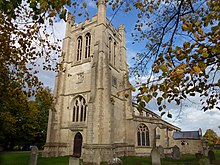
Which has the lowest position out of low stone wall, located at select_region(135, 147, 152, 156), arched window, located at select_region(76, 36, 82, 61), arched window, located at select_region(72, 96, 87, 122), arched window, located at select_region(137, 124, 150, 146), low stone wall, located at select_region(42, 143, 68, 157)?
low stone wall, located at select_region(135, 147, 152, 156)

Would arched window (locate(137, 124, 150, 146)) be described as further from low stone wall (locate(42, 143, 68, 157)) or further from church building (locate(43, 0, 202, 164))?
low stone wall (locate(42, 143, 68, 157))

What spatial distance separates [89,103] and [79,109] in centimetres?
306

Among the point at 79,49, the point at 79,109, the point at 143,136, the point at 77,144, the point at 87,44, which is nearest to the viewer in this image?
the point at 77,144

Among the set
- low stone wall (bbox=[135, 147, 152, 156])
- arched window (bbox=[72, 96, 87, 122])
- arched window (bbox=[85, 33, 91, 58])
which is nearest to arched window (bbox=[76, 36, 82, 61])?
arched window (bbox=[85, 33, 91, 58])

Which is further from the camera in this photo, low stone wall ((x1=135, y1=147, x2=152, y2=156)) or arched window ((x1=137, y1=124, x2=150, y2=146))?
arched window ((x1=137, y1=124, x2=150, y2=146))

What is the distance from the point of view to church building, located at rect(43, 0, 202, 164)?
1798 cm

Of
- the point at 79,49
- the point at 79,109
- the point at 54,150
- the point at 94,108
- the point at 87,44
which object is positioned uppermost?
the point at 87,44

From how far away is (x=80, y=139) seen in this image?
1941 cm

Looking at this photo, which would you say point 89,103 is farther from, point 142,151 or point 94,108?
point 142,151

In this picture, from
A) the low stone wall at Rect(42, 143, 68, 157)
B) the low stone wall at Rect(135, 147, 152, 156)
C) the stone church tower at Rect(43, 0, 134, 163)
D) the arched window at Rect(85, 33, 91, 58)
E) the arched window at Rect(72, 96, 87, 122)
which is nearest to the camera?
the stone church tower at Rect(43, 0, 134, 163)

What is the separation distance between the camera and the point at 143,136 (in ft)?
82.4

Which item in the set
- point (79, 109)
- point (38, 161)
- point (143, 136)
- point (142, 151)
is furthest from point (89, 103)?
point (143, 136)

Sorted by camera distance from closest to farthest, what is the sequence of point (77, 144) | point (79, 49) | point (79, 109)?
1. point (77, 144)
2. point (79, 109)
3. point (79, 49)

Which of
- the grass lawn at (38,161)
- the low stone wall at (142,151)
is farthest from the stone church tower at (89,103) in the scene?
the grass lawn at (38,161)
